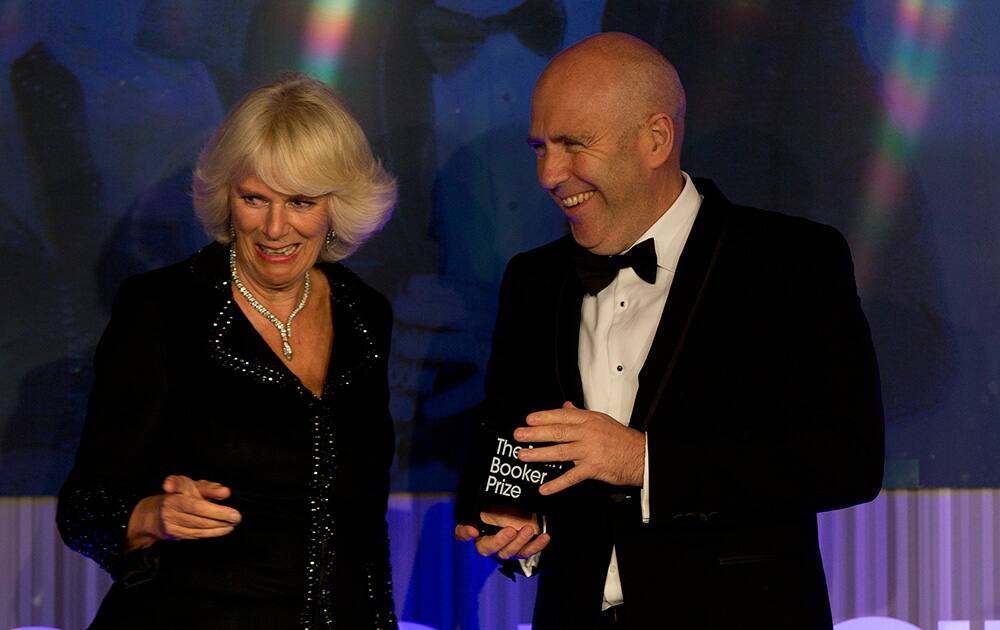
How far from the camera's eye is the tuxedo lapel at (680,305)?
2.44m

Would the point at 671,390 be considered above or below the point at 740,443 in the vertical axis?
above

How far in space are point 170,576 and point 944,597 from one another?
7.91 feet

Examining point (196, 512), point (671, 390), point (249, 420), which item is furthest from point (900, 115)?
point (196, 512)

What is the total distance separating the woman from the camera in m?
2.43

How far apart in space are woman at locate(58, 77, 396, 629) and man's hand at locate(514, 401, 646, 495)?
0.55 metres

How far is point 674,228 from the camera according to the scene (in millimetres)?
2727

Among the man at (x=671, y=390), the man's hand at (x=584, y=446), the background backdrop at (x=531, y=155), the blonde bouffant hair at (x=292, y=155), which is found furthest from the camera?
the background backdrop at (x=531, y=155)

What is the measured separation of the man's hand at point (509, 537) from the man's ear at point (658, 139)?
0.85 meters

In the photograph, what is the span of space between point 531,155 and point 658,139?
1017 millimetres

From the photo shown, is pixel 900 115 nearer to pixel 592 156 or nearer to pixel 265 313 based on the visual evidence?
pixel 592 156

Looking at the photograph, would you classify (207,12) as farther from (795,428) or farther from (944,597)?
(944,597)

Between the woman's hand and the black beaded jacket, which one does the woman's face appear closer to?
the black beaded jacket

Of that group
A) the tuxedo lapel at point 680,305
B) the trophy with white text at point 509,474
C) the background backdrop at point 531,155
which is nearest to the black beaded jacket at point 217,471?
the trophy with white text at point 509,474

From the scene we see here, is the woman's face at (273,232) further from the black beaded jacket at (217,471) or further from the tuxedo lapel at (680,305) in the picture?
the tuxedo lapel at (680,305)
